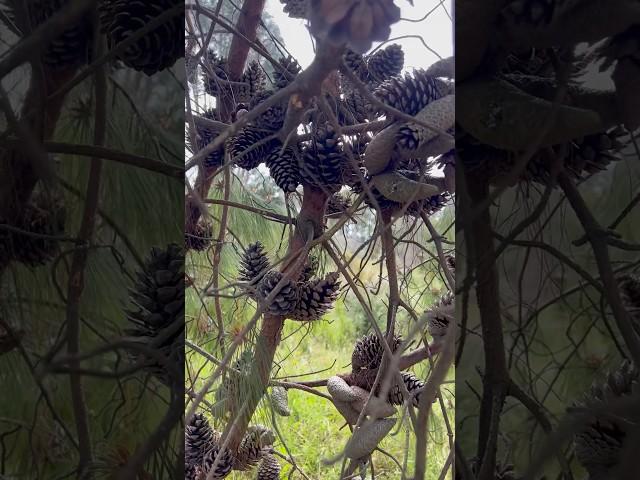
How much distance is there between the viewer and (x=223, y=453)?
421 millimetres

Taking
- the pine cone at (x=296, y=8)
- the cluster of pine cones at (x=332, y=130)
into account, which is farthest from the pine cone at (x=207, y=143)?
the pine cone at (x=296, y=8)

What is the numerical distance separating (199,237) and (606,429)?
29 cm

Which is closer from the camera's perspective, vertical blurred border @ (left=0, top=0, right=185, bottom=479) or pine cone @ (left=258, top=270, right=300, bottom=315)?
vertical blurred border @ (left=0, top=0, right=185, bottom=479)

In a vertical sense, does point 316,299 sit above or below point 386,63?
below

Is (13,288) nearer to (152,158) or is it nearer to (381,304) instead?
(152,158)

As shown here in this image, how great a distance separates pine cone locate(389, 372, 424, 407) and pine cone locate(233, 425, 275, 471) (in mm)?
98

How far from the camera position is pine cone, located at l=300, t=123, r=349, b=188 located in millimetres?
395

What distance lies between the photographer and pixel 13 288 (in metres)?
0.31

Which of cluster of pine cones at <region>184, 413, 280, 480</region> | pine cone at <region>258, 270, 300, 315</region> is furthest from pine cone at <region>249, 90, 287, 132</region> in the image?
cluster of pine cones at <region>184, 413, 280, 480</region>

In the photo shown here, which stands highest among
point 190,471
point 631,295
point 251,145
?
point 251,145

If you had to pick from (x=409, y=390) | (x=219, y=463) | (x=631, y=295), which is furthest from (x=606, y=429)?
(x=219, y=463)

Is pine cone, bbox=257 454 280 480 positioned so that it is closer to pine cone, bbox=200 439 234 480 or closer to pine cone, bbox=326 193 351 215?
pine cone, bbox=200 439 234 480

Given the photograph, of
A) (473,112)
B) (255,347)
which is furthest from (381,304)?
(473,112)

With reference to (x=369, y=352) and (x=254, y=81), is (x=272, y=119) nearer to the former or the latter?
(x=254, y=81)
